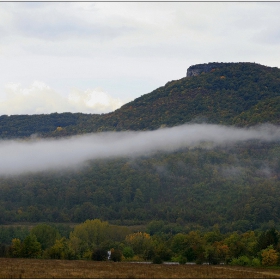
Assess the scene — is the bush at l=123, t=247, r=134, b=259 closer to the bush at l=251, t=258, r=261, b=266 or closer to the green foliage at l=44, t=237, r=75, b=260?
the green foliage at l=44, t=237, r=75, b=260

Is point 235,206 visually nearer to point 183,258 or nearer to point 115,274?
point 183,258

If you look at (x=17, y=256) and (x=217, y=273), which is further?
(x=17, y=256)

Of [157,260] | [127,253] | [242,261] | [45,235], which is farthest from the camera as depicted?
[45,235]

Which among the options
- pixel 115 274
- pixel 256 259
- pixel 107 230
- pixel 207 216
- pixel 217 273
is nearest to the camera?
pixel 115 274

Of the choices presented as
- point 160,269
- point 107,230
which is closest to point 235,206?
point 107,230

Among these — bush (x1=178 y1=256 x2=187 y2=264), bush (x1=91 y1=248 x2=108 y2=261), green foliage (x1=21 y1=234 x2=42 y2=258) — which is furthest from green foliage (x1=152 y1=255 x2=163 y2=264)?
green foliage (x1=21 y1=234 x2=42 y2=258)

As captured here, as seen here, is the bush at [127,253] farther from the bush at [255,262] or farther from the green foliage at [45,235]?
the bush at [255,262]

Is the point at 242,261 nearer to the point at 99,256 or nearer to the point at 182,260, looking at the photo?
the point at 182,260

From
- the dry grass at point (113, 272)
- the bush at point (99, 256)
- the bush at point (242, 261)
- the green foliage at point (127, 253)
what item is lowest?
the green foliage at point (127, 253)

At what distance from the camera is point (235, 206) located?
193250 mm

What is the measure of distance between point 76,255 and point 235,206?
8628cm

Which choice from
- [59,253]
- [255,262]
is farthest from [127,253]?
[255,262]

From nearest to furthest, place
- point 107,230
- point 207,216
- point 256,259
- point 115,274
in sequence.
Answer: point 115,274
point 256,259
point 107,230
point 207,216

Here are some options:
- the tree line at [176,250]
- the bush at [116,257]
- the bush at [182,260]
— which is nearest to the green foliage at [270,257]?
the tree line at [176,250]
